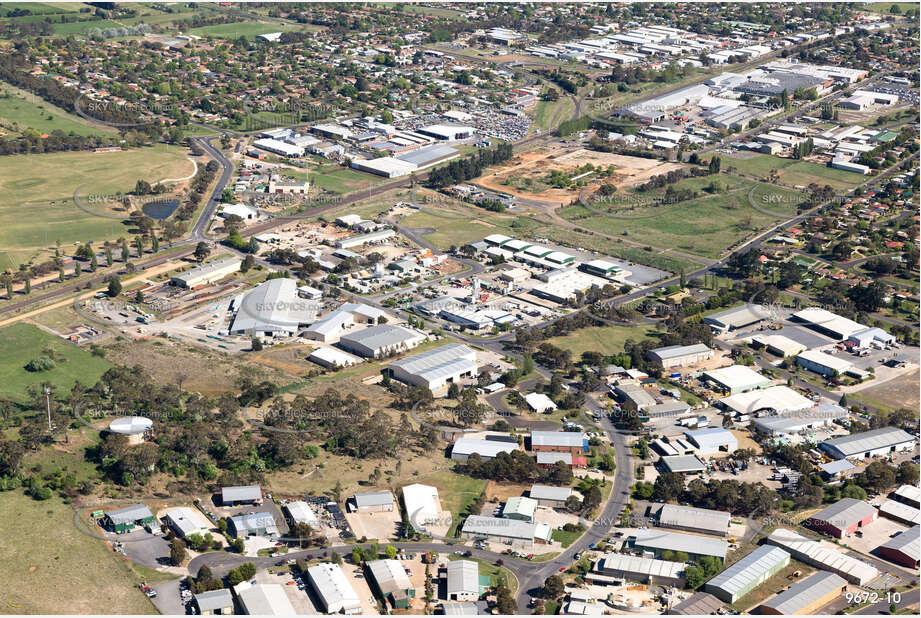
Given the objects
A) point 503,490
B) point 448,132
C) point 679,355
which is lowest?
point 503,490

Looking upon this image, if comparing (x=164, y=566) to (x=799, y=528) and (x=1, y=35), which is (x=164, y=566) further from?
(x=1, y=35)

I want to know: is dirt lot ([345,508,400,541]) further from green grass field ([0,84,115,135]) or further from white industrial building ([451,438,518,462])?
green grass field ([0,84,115,135])

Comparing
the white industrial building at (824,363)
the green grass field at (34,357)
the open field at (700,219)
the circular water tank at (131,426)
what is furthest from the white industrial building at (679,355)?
the green grass field at (34,357)

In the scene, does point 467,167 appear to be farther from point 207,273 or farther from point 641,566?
point 641,566

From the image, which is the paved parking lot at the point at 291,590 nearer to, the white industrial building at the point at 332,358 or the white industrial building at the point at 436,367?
the white industrial building at the point at 436,367

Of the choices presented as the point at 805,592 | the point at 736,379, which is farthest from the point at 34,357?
the point at 805,592

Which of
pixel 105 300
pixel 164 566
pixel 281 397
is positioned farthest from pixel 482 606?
pixel 105 300
